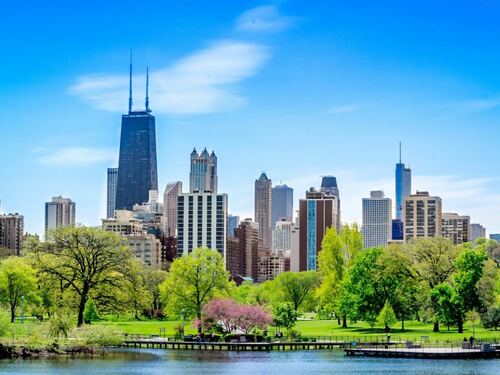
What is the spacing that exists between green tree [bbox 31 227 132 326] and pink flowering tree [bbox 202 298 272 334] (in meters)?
9.02

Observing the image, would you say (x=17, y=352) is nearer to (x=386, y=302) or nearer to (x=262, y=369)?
(x=262, y=369)

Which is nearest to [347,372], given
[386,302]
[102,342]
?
[102,342]

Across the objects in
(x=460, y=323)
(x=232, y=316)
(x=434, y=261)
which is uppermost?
(x=434, y=261)

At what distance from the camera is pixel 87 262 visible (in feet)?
353

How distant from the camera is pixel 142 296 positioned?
109 m

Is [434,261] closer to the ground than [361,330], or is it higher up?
higher up

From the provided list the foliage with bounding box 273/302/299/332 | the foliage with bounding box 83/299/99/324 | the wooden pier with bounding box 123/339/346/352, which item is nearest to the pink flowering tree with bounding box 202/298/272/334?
the foliage with bounding box 273/302/299/332

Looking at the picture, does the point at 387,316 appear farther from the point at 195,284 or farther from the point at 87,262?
the point at 87,262

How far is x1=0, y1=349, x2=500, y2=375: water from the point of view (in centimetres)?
7775

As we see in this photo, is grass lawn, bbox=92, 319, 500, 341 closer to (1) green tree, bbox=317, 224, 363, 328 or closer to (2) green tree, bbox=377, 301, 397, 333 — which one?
(2) green tree, bbox=377, 301, 397, 333

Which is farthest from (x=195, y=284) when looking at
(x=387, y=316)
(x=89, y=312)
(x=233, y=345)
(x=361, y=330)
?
(x=387, y=316)

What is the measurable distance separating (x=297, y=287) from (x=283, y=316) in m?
57.6

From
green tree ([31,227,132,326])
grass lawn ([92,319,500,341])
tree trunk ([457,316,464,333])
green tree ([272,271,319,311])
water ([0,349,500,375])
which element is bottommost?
water ([0,349,500,375])

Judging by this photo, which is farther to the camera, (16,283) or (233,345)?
(16,283)
